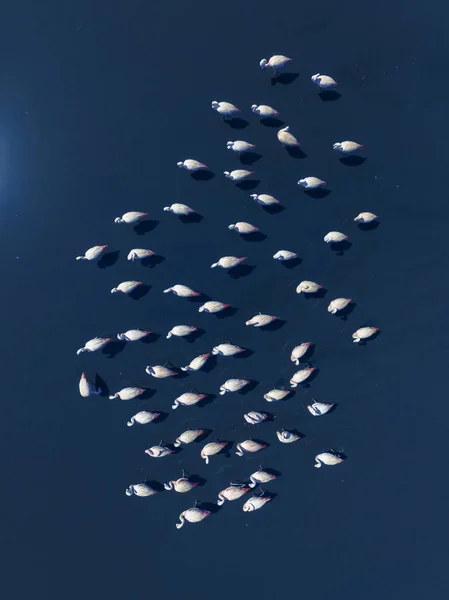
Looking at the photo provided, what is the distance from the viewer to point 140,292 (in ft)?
26.0

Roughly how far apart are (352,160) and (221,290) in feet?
8.90

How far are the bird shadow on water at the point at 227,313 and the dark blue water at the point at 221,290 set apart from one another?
0.06 metres

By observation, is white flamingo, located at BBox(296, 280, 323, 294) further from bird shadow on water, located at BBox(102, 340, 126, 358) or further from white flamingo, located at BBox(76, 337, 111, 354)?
white flamingo, located at BBox(76, 337, 111, 354)

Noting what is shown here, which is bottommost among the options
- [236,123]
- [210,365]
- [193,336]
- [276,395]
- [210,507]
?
[210,507]

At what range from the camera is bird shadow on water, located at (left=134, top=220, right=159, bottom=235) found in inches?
312

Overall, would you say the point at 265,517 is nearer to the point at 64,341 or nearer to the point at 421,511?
the point at 421,511

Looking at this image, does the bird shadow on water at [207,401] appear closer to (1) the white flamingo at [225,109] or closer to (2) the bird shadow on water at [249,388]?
(2) the bird shadow on water at [249,388]

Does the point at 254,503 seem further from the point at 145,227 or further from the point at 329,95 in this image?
the point at 329,95

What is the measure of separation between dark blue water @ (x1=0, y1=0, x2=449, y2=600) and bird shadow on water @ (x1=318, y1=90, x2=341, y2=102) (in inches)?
6.5

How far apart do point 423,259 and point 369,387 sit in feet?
6.75

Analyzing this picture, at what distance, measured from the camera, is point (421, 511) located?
794 cm

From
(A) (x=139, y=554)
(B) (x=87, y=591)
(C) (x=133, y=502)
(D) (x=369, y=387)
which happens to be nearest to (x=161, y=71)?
(D) (x=369, y=387)

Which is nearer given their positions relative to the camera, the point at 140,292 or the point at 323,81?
the point at 323,81

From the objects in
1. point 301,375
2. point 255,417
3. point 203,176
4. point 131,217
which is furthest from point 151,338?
point 203,176
